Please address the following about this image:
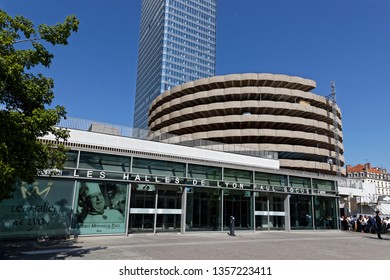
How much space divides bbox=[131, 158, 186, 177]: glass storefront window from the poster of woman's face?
1.42 meters

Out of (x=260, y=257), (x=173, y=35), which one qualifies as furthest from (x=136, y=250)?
(x=173, y=35)

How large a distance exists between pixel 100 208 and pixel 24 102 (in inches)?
354

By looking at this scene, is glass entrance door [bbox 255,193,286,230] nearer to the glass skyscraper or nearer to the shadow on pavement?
the shadow on pavement

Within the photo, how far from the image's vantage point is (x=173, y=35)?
126 meters

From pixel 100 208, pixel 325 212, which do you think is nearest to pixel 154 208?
pixel 100 208

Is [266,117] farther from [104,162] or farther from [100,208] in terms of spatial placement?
[100,208]

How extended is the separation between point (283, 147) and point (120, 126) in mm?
28204

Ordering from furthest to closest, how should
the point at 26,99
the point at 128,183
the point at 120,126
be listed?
the point at 120,126
the point at 128,183
the point at 26,99

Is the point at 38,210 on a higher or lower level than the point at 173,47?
lower

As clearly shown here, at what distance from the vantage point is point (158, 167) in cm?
1894

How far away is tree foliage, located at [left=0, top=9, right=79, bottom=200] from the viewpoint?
7.52 m

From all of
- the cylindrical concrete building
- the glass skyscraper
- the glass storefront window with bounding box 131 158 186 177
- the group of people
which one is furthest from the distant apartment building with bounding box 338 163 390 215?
the glass skyscraper

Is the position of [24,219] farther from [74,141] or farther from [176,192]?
[176,192]

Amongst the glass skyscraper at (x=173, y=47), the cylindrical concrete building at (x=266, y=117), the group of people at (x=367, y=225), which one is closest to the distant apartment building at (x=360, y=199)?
the cylindrical concrete building at (x=266, y=117)
